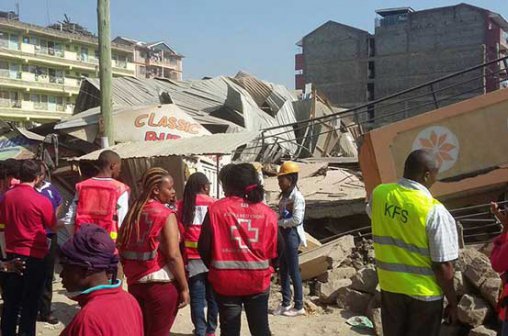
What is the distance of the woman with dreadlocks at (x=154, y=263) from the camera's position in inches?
146

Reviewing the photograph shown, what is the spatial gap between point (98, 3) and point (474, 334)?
25.1 feet

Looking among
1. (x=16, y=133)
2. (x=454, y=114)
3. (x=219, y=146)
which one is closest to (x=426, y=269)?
(x=454, y=114)

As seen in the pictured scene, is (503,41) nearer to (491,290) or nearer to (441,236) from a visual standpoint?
(491,290)

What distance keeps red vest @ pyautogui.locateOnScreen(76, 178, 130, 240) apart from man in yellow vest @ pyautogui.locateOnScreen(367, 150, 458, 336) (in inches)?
94.5

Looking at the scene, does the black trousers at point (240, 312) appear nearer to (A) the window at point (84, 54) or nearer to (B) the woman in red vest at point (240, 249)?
(B) the woman in red vest at point (240, 249)

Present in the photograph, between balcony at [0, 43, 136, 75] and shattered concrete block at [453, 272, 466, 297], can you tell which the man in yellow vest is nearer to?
shattered concrete block at [453, 272, 466, 297]

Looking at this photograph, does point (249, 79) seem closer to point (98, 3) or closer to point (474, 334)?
point (98, 3)

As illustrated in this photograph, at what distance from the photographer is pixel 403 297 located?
3.41 metres

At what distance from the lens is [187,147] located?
26.3 feet

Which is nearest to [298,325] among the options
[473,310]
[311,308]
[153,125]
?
[311,308]

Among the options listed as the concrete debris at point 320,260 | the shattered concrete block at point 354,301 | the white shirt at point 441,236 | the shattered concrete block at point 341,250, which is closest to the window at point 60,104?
A: the shattered concrete block at point 341,250

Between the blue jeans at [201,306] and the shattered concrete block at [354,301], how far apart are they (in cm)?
167

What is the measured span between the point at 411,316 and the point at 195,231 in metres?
2.08

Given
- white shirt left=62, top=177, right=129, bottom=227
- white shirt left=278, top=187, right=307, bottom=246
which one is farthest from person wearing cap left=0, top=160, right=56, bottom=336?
white shirt left=278, top=187, right=307, bottom=246
